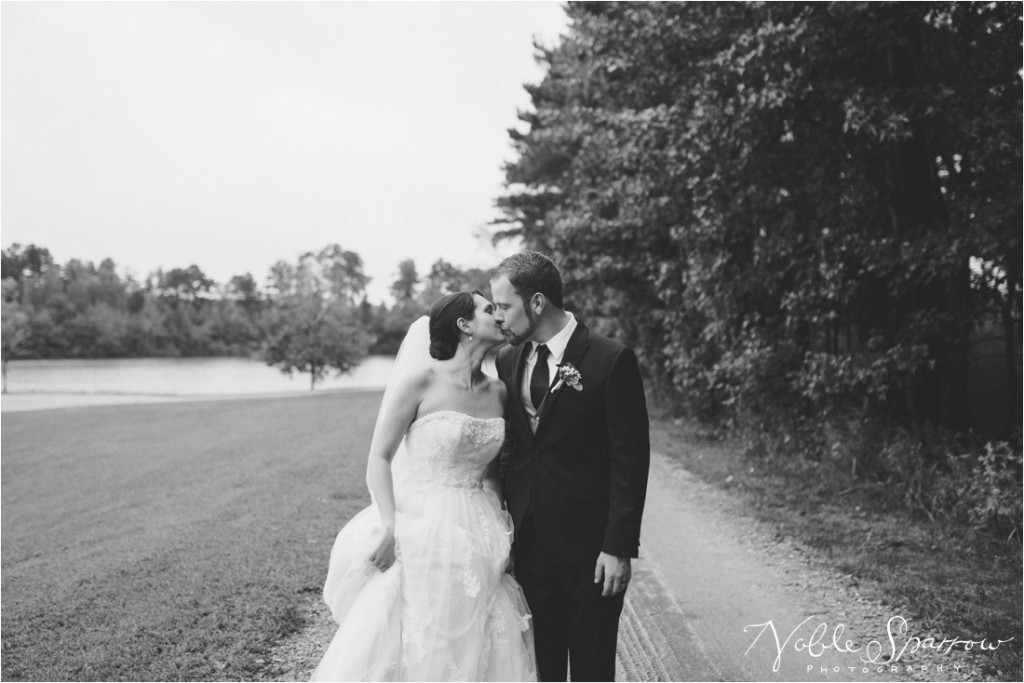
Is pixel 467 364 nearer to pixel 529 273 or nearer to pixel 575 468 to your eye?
pixel 529 273

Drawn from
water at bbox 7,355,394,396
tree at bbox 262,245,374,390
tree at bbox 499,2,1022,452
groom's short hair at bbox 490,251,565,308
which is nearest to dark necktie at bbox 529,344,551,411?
groom's short hair at bbox 490,251,565,308

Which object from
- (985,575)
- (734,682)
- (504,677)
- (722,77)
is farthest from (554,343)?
(722,77)

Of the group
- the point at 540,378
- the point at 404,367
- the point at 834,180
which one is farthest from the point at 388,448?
the point at 834,180

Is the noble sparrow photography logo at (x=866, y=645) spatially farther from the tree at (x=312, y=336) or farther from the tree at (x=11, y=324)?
the tree at (x=11, y=324)

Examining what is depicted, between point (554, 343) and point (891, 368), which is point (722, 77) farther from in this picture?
point (554, 343)

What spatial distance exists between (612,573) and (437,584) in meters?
0.81

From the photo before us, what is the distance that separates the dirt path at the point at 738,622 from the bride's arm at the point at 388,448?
1.64 metres

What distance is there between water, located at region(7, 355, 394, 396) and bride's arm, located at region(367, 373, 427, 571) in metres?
37.2

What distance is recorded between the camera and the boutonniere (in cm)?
283

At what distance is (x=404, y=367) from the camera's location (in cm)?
356

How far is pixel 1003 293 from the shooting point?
736cm

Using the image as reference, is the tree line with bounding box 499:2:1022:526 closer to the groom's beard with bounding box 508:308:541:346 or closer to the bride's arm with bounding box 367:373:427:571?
the groom's beard with bounding box 508:308:541:346

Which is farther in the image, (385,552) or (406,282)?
(406,282)

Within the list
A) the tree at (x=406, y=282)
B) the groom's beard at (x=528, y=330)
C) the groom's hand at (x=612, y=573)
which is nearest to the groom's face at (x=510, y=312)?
the groom's beard at (x=528, y=330)
